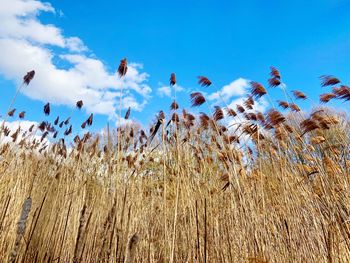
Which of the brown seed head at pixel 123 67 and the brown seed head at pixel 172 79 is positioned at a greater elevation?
the brown seed head at pixel 172 79

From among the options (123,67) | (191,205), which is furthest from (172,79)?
(191,205)

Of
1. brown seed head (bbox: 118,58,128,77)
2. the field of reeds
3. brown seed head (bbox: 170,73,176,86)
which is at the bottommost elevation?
the field of reeds

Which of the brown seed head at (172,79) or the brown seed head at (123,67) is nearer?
the brown seed head at (123,67)

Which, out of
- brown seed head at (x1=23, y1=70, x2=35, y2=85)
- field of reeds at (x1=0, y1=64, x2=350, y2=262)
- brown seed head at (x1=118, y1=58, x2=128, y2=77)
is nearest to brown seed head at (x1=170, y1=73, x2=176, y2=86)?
field of reeds at (x1=0, y1=64, x2=350, y2=262)

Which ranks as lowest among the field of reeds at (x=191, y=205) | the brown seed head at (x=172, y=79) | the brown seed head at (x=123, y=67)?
the field of reeds at (x=191, y=205)

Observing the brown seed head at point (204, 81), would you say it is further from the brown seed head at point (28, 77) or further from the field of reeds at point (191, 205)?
the brown seed head at point (28, 77)

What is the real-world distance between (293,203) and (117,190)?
184 centimetres

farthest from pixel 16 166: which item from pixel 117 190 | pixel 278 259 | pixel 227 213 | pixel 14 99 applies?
pixel 278 259

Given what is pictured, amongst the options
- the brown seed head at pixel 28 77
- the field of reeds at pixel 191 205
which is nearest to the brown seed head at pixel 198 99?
the field of reeds at pixel 191 205

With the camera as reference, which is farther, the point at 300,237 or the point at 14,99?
the point at 14,99

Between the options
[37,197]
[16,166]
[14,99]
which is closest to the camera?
[14,99]

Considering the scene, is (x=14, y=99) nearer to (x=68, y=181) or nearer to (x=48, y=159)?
(x=48, y=159)

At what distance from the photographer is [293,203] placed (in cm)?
303

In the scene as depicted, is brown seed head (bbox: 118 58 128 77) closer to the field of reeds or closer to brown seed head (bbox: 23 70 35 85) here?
the field of reeds
